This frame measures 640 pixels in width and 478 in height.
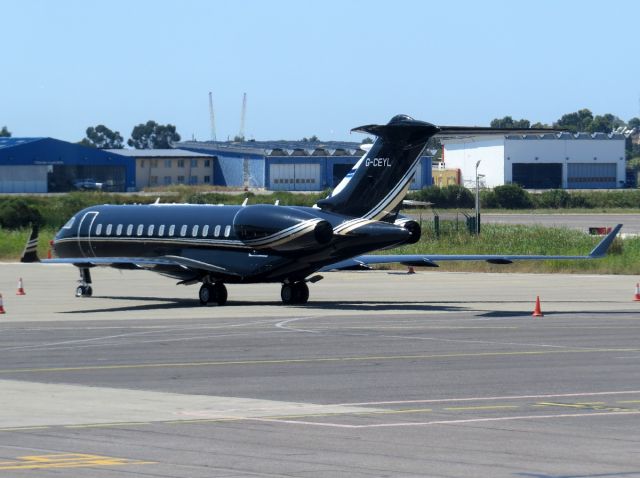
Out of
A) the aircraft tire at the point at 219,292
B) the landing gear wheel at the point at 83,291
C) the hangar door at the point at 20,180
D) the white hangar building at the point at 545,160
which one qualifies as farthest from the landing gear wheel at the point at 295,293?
the hangar door at the point at 20,180

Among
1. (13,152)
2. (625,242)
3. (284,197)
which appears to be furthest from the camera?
(13,152)

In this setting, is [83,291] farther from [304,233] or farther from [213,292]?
[304,233]

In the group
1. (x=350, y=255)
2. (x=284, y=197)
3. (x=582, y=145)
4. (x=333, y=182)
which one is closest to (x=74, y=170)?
(x=333, y=182)

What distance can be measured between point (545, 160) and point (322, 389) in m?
131

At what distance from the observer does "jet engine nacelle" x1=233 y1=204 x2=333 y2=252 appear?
1544 inches

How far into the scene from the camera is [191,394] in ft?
69.8

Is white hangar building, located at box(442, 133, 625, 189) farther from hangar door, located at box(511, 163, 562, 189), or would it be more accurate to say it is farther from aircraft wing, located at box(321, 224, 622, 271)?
aircraft wing, located at box(321, 224, 622, 271)

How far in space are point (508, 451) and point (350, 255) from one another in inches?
962

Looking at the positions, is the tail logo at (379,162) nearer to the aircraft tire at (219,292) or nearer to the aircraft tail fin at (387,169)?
the aircraft tail fin at (387,169)

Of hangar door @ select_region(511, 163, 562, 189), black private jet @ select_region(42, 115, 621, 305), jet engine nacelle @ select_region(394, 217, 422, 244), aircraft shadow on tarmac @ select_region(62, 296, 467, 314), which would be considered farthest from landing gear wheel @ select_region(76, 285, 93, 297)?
hangar door @ select_region(511, 163, 562, 189)

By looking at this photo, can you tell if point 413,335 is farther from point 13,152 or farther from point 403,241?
point 13,152

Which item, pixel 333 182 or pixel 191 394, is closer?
pixel 191 394

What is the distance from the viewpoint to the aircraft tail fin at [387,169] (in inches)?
1586

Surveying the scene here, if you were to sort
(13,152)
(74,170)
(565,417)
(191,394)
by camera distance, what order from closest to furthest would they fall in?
(565,417) < (191,394) < (13,152) < (74,170)
